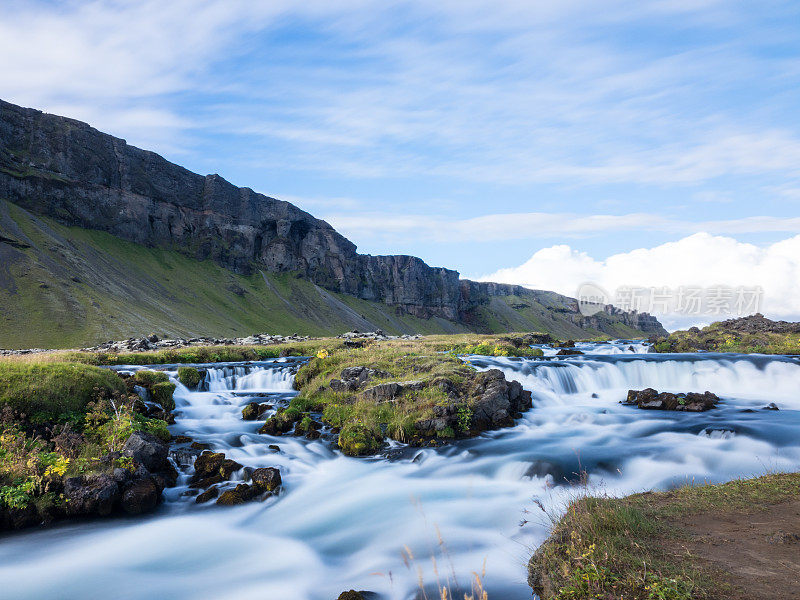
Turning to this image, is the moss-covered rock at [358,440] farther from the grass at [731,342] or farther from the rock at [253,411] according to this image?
the grass at [731,342]

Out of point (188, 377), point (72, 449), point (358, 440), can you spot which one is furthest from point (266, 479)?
point (188, 377)

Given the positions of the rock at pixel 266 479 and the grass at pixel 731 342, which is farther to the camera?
the grass at pixel 731 342

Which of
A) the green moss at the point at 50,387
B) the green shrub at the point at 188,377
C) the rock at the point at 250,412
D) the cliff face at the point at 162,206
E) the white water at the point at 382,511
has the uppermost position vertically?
the cliff face at the point at 162,206

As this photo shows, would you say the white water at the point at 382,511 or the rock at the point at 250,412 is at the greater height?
the rock at the point at 250,412

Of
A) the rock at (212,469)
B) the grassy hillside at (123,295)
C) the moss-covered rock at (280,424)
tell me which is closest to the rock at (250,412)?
the moss-covered rock at (280,424)

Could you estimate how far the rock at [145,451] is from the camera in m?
12.7

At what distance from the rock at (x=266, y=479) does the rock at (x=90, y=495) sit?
3432 mm

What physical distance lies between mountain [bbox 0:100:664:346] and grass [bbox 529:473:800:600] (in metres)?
71.4

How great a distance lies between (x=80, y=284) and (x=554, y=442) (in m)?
87.6

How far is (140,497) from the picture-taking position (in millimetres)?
11523

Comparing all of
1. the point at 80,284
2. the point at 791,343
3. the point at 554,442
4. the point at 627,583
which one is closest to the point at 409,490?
the point at 554,442

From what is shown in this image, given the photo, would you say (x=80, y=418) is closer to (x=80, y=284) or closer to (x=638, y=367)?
(x=638, y=367)

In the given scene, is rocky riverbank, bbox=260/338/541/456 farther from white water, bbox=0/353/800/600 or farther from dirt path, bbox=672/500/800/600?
dirt path, bbox=672/500/800/600

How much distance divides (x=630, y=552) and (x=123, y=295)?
97.7 metres
